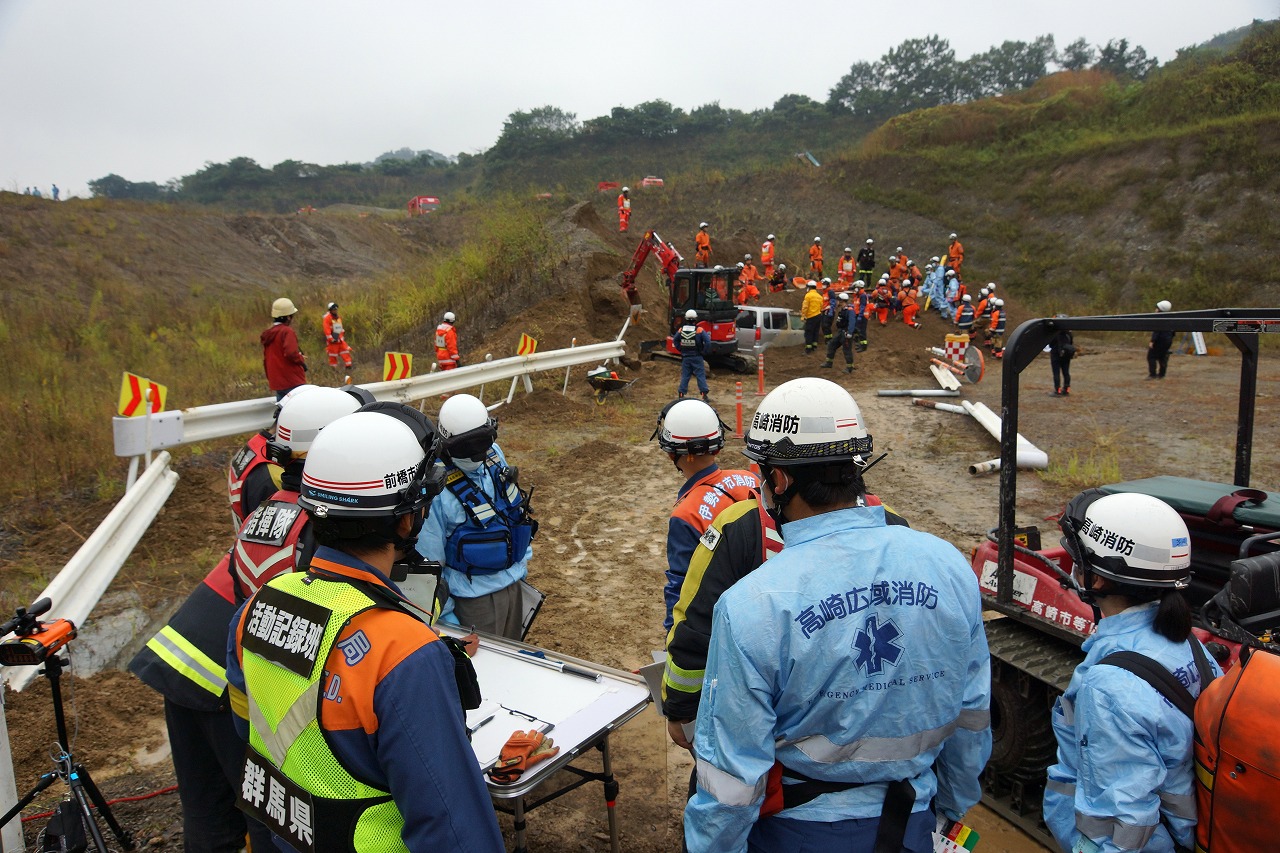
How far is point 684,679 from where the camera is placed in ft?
8.52

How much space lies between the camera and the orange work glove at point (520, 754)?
2.60 meters

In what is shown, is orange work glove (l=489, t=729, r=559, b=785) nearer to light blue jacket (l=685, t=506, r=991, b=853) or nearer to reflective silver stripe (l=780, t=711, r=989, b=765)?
light blue jacket (l=685, t=506, r=991, b=853)

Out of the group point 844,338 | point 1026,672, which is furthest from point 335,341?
point 1026,672

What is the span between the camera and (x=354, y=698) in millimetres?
1680

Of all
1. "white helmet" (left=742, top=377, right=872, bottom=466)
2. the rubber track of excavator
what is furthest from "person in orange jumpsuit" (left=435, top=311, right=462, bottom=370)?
"white helmet" (left=742, top=377, right=872, bottom=466)

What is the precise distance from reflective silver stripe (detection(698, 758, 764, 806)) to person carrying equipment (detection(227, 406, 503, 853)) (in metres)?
0.53

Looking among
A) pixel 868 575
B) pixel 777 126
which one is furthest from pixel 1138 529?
pixel 777 126

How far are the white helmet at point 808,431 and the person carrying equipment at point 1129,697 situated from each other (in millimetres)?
954

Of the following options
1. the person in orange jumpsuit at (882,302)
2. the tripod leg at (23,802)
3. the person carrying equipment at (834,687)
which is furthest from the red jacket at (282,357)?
the person in orange jumpsuit at (882,302)

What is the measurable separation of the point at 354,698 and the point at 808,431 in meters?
1.33

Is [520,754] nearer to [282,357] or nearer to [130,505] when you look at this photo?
[130,505]

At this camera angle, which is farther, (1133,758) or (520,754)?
(520,754)

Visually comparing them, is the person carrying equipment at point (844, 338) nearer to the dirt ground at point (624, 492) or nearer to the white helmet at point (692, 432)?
the dirt ground at point (624, 492)

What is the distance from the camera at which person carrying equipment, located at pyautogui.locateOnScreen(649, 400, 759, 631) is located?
340cm
